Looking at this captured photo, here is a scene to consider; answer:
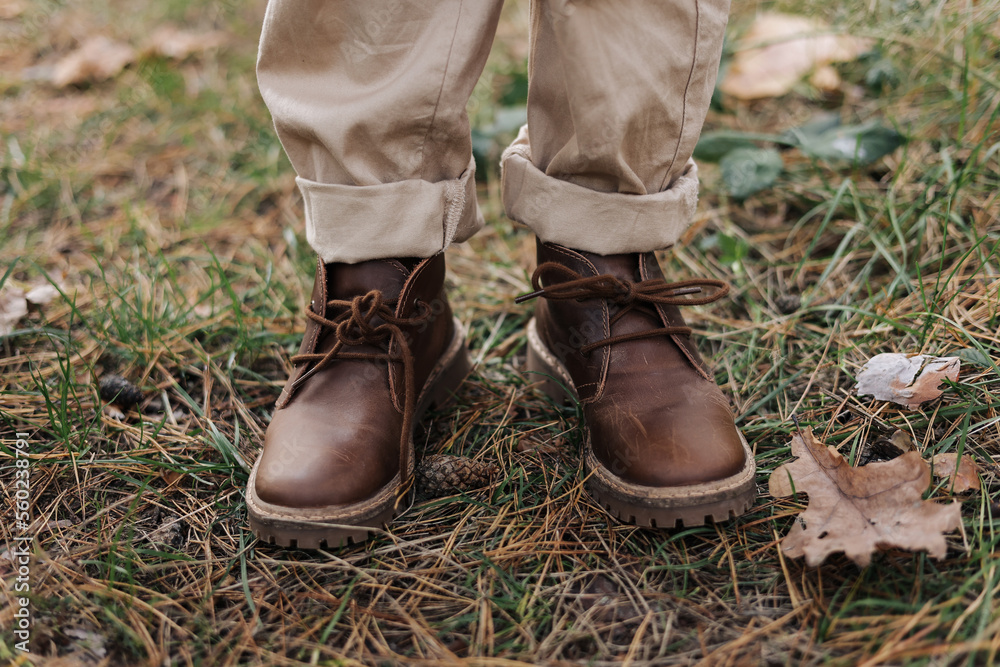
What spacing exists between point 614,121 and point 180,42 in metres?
2.64

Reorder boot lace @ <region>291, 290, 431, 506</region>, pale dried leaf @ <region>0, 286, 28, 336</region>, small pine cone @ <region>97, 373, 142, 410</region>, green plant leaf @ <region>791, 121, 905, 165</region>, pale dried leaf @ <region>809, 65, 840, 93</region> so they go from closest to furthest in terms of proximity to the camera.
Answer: boot lace @ <region>291, 290, 431, 506</region>
small pine cone @ <region>97, 373, 142, 410</region>
pale dried leaf @ <region>0, 286, 28, 336</region>
green plant leaf @ <region>791, 121, 905, 165</region>
pale dried leaf @ <region>809, 65, 840, 93</region>

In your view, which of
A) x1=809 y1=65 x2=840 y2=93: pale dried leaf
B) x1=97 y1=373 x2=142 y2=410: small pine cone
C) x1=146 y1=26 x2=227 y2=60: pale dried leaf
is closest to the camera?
x1=97 y1=373 x2=142 y2=410: small pine cone

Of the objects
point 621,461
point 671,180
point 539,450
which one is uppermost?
point 671,180

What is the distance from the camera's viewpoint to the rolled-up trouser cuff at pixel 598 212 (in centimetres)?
110

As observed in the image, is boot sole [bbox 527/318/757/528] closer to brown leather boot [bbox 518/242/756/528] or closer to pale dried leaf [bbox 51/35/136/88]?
brown leather boot [bbox 518/242/756/528]

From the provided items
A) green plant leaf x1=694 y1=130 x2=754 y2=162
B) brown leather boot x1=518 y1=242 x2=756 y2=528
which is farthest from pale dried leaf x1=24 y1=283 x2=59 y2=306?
green plant leaf x1=694 y1=130 x2=754 y2=162

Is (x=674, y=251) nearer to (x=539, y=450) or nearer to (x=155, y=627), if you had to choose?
(x=539, y=450)

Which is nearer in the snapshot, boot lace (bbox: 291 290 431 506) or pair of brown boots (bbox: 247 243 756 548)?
pair of brown boots (bbox: 247 243 756 548)

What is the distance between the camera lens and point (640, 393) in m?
1.08

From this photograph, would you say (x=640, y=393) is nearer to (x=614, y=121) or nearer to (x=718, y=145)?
(x=614, y=121)

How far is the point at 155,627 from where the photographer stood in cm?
87

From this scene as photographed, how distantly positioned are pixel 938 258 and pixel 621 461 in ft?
3.15

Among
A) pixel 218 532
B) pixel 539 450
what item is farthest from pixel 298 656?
pixel 539 450

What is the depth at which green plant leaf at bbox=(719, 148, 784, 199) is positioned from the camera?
5.62 feet
